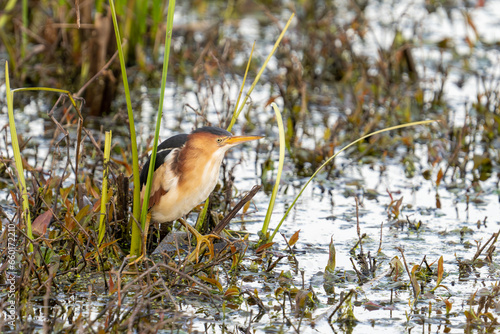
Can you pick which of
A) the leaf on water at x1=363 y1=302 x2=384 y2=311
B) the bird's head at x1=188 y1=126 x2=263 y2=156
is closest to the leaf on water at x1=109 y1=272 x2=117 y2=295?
the bird's head at x1=188 y1=126 x2=263 y2=156

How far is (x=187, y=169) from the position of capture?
9.68 feet

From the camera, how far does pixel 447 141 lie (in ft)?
17.0

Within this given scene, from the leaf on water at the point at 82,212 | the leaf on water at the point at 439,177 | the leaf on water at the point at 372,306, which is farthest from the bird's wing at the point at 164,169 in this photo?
the leaf on water at the point at 439,177

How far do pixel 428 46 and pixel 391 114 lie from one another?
7.69 feet

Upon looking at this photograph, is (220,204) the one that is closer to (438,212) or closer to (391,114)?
(438,212)

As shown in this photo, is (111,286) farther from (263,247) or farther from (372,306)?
(372,306)

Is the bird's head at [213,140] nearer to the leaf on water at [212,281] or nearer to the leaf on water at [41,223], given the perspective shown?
the leaf on water at [212,281]

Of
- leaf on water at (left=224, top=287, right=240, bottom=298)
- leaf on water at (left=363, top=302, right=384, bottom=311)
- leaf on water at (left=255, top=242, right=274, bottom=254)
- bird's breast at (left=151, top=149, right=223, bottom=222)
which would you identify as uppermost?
bird's breast at (left=151, top=149, right=223, bottom=222)

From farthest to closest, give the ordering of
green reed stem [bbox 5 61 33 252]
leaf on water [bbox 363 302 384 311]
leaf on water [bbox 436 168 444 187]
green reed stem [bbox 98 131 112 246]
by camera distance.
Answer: leaf on water [bbox 436 168 444 187] < green reed stem [bbox 98 131 112 246] < leaf on water [bbox 363 302 384 311] < green reed stem [bbox 5 61 33 252]

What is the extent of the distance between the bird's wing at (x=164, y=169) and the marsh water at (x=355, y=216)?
44cm

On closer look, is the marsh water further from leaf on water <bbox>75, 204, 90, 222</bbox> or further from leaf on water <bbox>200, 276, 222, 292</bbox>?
leaf on water <bbox>75, 204, 90, 222</bbox>

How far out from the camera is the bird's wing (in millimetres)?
3016

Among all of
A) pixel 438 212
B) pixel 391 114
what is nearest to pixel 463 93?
pixel 391 114

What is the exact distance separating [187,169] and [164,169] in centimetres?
13
